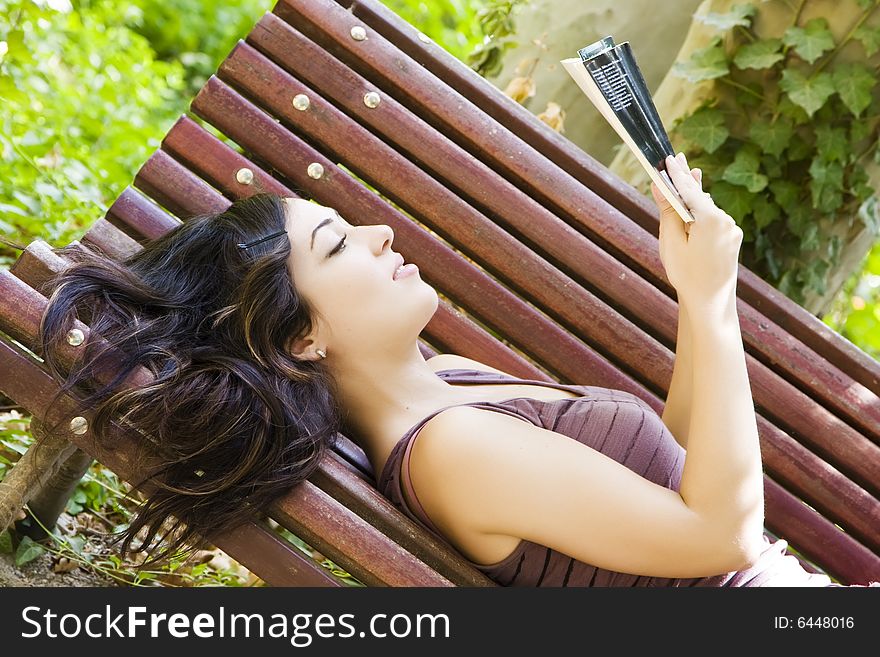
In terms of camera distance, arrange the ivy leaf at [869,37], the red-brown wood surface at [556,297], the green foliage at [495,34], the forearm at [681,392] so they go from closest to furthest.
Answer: the forearm at [681,392] < the red-brown wood surface at [556,297] < the ivy leaf at [869,37] < the green foliage at [495,34]

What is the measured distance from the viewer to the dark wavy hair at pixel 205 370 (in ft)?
6.05

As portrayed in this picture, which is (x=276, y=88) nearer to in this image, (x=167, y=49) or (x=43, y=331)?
(x=43, y=331)

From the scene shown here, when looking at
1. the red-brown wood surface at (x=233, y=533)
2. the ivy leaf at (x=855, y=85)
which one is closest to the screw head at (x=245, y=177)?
the red-brown wood surface at (x=233, y=533)

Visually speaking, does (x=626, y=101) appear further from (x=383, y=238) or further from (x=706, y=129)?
(x=706, y=129)

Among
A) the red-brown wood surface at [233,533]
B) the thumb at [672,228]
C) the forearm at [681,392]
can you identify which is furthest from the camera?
the forearm at [681,392]

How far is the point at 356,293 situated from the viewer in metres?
2.01

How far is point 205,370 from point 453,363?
27.7 inches

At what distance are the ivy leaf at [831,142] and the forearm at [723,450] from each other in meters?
1.41

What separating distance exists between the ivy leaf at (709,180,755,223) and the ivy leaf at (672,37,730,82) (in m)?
0.33

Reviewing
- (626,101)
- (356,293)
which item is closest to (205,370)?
(356,293)

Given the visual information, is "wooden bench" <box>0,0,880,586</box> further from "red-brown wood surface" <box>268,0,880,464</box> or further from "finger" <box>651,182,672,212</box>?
"finger" <box>651,182,672,212</box>

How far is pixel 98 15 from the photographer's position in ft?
18.3

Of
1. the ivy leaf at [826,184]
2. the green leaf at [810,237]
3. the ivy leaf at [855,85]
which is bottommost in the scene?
the green leaf at [810,237]

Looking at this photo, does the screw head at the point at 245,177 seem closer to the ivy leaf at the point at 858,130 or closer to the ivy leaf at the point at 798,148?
the ivy leaf at the point at 798,148
